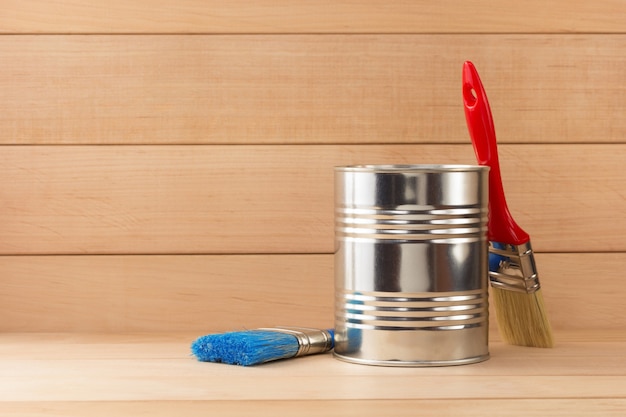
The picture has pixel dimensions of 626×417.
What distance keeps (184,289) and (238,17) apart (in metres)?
0.36

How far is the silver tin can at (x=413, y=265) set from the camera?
2.87 ft

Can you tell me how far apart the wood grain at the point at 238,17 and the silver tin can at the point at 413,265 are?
0.92 ft

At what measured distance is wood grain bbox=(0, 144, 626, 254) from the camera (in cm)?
111

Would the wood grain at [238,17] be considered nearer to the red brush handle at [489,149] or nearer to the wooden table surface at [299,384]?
the red brush handle at [489,149]


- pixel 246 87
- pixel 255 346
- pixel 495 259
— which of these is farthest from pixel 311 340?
pixel 246 87

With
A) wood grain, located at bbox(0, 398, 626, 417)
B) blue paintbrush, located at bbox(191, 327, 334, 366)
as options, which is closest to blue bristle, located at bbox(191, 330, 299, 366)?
blue paintbrush, located at bbox(191, 327, 334, 366)

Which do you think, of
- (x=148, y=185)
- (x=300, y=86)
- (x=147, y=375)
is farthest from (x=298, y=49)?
(x=147, y=375)

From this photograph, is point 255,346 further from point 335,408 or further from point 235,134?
point 235,134

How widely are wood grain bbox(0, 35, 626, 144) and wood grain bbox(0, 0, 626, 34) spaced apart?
0.04ft

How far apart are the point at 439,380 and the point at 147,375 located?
28 centimetres

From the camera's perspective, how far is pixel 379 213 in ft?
2.91

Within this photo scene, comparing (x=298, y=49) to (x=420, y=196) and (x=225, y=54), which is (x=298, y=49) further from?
(x=420, y=196)

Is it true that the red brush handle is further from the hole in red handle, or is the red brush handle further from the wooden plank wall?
the wooden plank wall

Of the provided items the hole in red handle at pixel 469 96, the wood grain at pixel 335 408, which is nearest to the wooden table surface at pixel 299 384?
the wood grain at pixel 335 408
